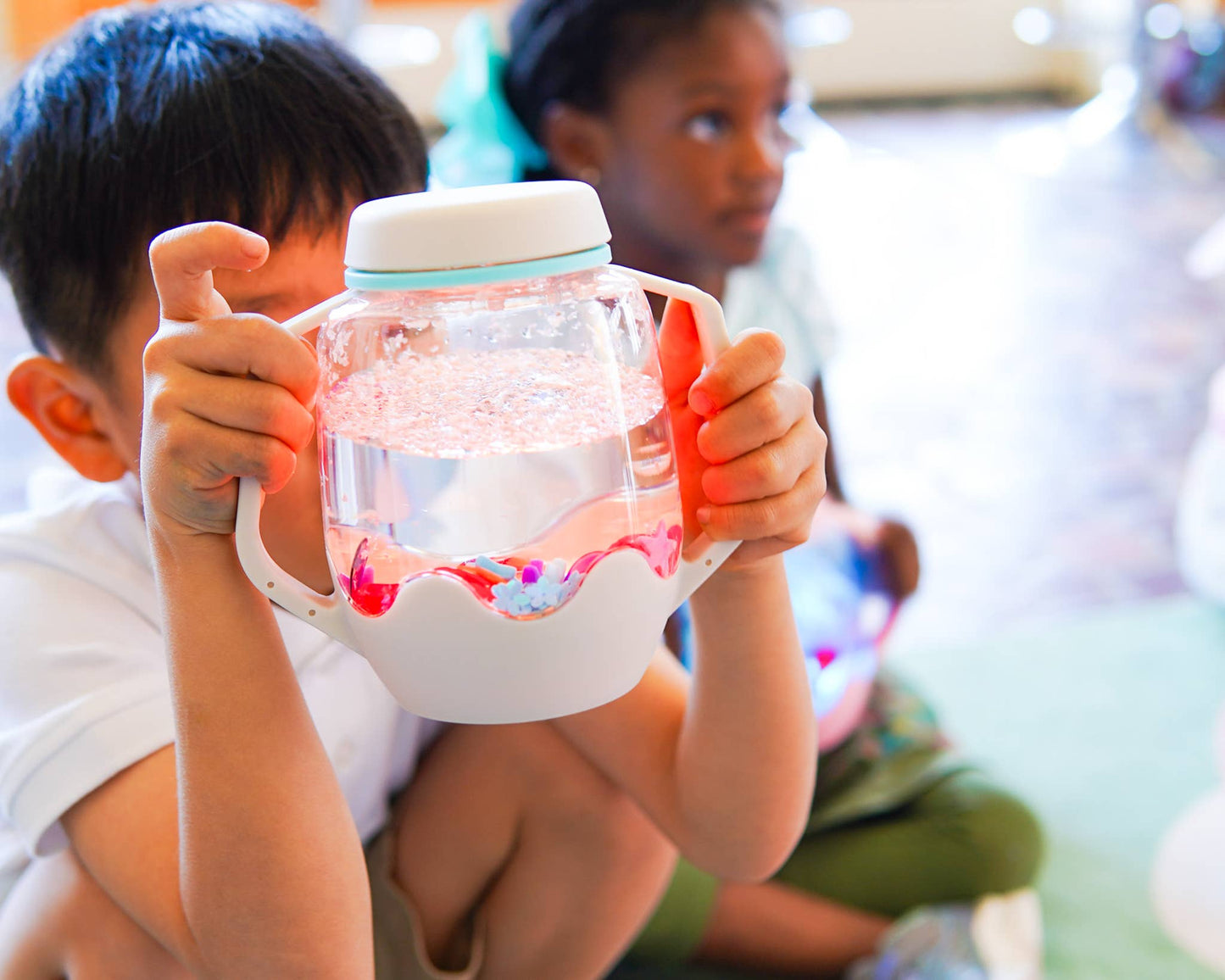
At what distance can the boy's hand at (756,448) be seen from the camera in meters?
0.55

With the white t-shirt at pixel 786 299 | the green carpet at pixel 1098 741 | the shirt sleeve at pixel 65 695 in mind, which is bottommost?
the green carpet at pixel 1098 741

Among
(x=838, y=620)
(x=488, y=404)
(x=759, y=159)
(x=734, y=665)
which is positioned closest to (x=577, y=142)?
(x=759, y=159)

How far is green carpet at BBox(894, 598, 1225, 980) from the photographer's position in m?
1.13

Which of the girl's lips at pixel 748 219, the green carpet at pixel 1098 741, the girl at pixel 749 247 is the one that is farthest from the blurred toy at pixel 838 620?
the girl's lips at pixel 748 219

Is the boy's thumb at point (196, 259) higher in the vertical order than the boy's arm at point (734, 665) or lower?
higher

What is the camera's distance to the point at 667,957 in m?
1.06

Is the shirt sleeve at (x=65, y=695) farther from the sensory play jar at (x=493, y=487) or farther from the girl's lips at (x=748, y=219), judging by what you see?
the girl's lips at (x=748, y=219)

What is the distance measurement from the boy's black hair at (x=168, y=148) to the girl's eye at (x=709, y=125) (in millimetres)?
669

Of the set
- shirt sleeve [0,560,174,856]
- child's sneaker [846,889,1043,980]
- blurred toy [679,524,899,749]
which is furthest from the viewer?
blurred toy [679,524,899,749]

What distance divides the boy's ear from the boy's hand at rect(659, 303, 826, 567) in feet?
1.24

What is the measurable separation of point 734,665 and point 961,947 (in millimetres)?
506

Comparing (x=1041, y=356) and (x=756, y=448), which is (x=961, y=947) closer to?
(x=756, y=448)

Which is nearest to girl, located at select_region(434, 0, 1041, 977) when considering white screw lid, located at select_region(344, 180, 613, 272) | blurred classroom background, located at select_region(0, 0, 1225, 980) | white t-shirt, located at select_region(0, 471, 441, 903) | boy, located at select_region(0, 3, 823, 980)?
blurred classroom background, located at select_region(0, 0, 1225, 980)

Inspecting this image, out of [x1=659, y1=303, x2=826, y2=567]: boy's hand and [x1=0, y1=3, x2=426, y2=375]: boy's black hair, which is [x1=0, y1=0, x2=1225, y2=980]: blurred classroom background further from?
[x1=0, y1=3, x2=426, y2=375]: boy's black hair
